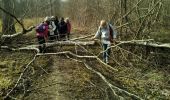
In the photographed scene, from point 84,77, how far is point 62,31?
663 centimetres

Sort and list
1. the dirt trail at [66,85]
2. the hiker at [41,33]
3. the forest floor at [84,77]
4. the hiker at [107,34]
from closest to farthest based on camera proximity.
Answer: the dirt trail at [66,85], the forest floor at [84,77], the hiker at [107,34], the hiker at [41,33]

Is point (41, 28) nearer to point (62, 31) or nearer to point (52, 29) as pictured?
point (52, 29)

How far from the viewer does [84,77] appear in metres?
11.2

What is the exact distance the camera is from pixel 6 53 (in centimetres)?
1523

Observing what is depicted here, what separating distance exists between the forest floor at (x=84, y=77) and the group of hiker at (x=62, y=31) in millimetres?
576

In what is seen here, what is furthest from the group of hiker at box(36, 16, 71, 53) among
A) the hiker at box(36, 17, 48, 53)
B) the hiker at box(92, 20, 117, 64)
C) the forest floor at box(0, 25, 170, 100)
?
the hiker at box(92, 20, 117, 64)

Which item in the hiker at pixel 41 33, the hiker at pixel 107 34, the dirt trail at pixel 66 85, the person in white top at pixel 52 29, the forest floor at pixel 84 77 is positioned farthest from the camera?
the person in white top at pixel 52 29

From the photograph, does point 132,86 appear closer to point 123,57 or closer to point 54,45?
point 123,57

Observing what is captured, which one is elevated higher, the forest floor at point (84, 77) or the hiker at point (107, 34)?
the hiker at point (107, 34)

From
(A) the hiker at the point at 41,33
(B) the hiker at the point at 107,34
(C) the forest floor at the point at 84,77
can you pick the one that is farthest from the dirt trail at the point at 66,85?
(A) the hiker at the point at 41,33

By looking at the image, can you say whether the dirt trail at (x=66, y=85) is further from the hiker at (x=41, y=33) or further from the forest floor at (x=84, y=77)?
the hiker at (x=41, y=33)

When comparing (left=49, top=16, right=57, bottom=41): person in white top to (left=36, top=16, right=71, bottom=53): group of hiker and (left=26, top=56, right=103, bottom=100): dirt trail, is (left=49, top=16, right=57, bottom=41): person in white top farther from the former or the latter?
(left=26, top=56, right=103, bottom=100): dirt trail

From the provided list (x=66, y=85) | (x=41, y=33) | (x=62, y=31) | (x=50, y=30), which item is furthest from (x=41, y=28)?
(x=66, y=85)

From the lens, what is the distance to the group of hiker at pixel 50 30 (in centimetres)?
1462
